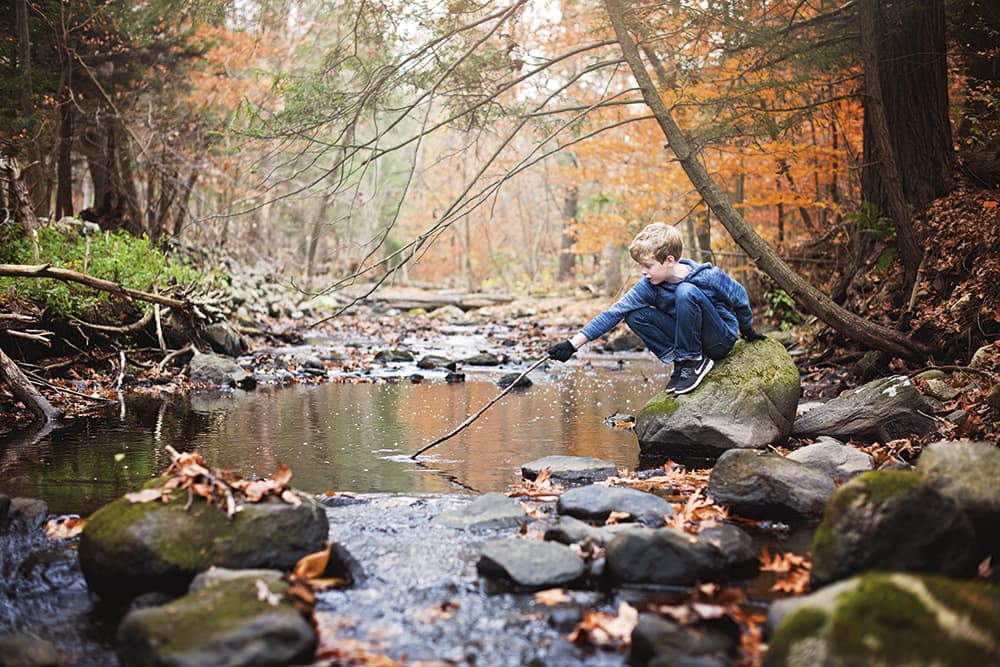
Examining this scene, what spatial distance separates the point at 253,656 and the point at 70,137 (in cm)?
1418

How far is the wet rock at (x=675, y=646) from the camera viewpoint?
283cm

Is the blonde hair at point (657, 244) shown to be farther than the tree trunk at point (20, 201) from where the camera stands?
No

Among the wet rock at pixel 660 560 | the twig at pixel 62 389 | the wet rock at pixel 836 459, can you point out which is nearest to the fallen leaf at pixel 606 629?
the wet rock at pixel 660 560

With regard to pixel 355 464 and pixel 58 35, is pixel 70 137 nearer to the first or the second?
pixel 58 35

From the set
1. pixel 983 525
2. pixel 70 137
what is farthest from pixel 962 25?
pixel 70 137

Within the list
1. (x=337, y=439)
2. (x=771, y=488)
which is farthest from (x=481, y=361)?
(x=771, y=488)

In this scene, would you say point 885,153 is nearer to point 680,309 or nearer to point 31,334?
point 680,309

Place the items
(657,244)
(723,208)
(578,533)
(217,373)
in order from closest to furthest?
(578,533), (657,244), (723,208), (217,373)

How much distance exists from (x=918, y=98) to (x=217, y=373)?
30.3 feet

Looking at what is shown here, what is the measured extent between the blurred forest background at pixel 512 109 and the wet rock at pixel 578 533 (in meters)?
2.80

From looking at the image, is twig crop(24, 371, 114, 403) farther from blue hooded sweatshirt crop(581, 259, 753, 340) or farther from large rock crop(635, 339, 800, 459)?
large rock crop(635, 339, 800, 459)

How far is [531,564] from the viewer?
3.71 metres

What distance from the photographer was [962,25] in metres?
9.84

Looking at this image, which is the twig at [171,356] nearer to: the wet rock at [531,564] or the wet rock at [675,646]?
the wet rock at [531,564]
